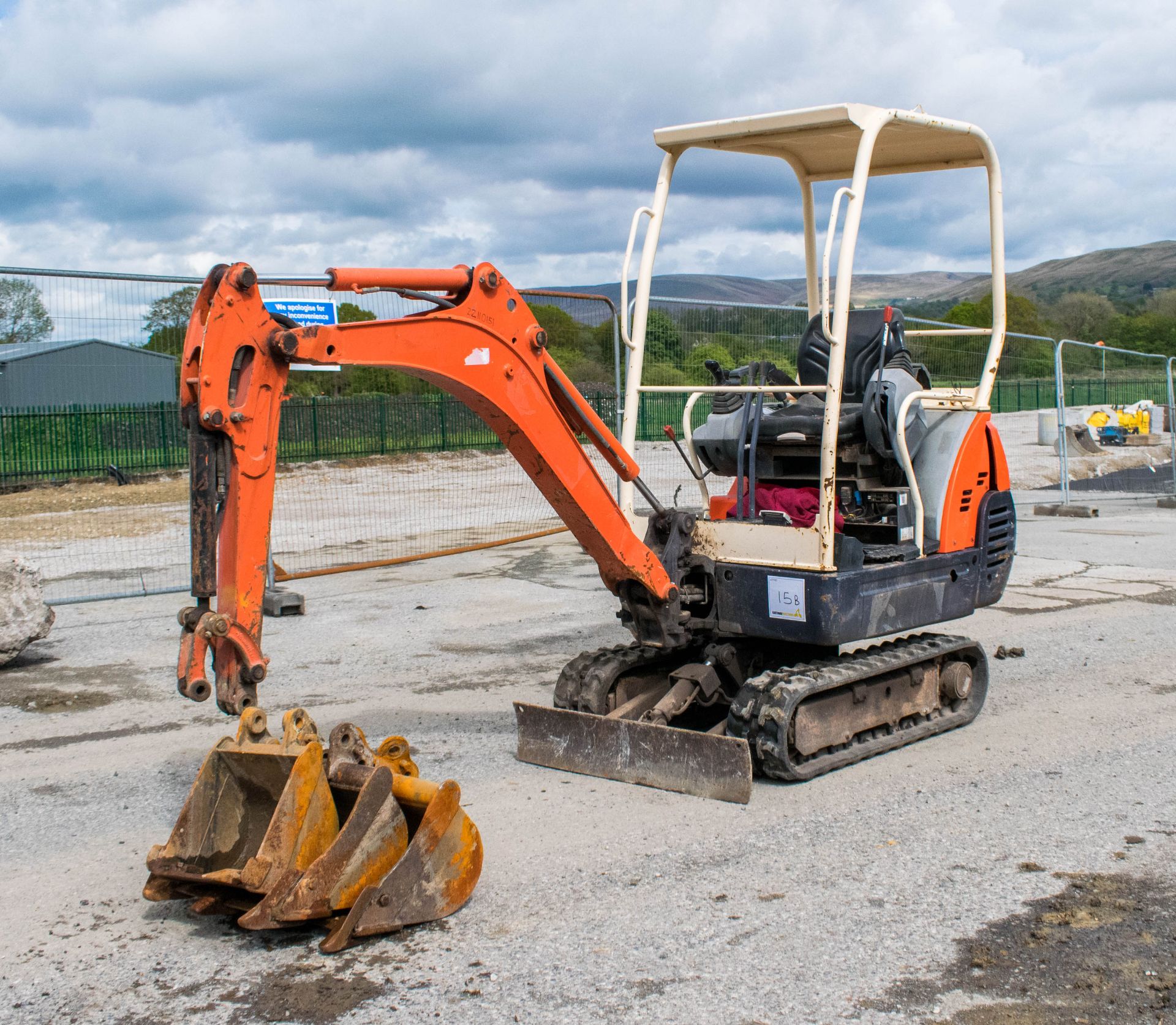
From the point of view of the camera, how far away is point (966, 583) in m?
6.86

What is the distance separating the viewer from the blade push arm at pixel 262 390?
14.8ft

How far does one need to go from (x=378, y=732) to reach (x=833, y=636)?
2.59 m

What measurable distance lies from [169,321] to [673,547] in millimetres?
6617

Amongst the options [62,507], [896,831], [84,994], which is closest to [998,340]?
[896,831]

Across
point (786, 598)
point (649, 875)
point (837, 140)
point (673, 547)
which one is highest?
point (837, 140)

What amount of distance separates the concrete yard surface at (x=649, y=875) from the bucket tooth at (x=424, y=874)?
8 cm

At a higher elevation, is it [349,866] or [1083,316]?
[1083,316]

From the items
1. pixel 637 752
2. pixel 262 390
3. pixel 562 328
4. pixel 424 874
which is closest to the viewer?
pixel 424 874

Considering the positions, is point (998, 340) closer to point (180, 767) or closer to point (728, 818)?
point (728, 818)

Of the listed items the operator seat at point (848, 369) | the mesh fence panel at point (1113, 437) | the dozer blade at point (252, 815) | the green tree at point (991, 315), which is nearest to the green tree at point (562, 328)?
the green tree at point (991, 315)

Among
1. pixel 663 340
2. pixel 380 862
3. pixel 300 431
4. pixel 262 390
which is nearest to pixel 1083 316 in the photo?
pixel 300 431

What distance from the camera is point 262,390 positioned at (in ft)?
15.3

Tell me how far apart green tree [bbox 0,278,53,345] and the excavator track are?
295 inches

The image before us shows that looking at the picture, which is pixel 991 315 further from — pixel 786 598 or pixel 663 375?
pixel 663 375
